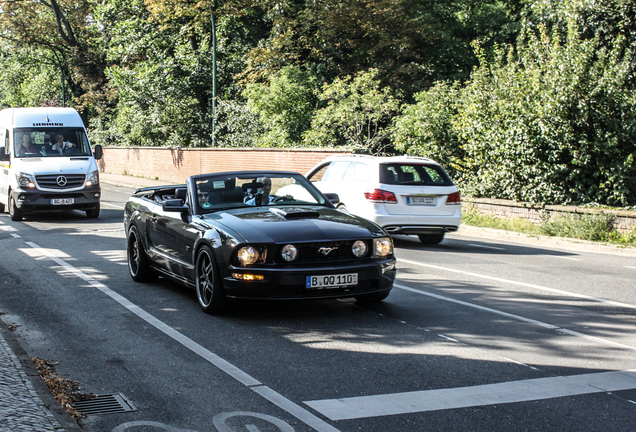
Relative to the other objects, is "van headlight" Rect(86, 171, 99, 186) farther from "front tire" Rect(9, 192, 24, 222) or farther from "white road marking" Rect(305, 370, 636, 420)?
"white road marking" Rect(305, 370, 636, 420)

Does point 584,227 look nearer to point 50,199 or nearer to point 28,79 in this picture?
point 50,199

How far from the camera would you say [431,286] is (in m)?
9.61

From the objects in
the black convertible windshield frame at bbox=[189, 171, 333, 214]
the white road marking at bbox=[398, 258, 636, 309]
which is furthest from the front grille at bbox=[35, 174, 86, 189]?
the black convertible windshield frame at bbox=[189, 171, 333, 214]

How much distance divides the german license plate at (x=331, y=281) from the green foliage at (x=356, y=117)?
61.1ft

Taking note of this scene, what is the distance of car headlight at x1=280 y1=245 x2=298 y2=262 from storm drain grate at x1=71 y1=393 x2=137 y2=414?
2.42m

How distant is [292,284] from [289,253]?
0.30 meters

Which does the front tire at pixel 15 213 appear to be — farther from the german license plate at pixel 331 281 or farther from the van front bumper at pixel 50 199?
the german license plate at pixel 331 281

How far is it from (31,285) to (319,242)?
4.38 metres

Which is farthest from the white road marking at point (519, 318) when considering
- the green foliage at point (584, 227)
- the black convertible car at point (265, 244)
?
the green foliage at point (584, 227)

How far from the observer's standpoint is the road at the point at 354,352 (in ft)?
15.6

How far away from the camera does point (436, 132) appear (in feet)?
71.3

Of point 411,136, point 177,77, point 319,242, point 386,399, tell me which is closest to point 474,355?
point 386,399

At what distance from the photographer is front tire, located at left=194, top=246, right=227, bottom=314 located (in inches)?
296

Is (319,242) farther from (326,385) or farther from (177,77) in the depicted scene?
(177,77)
